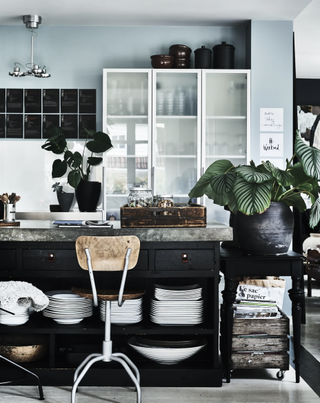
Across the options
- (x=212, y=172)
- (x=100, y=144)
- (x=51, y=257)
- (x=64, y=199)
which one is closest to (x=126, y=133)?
(x=100, y=144)

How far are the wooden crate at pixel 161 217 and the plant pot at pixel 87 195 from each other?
1.89 m

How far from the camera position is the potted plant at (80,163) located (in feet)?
14.6

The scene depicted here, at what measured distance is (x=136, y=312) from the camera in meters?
2.82

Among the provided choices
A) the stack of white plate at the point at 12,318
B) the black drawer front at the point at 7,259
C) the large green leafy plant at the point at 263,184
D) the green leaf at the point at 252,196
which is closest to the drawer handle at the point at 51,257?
the black drawer front at the point at 7,259

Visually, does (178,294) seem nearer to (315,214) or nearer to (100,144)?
(315,214)

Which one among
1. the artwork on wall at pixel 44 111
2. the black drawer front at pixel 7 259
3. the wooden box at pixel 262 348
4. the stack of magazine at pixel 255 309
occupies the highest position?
the artwork on wall at pixel 44 111

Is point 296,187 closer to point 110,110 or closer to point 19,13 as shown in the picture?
point 110,110

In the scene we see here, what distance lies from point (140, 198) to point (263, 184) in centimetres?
74

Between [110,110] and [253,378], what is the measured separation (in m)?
2.81

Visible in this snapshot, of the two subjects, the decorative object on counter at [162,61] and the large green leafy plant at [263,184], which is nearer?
the large green leafy plant at [263,184]

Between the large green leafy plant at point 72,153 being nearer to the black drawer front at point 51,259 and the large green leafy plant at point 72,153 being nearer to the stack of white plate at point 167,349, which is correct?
the black drawer front at point 51,259

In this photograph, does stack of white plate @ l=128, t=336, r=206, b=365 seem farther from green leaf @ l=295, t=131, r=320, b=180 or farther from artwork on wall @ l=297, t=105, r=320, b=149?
artwork on wall @ l=297, t=105, r=320, b=149

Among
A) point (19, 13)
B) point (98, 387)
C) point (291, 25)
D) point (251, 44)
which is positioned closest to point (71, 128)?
point (19, 13)

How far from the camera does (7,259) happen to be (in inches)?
109
